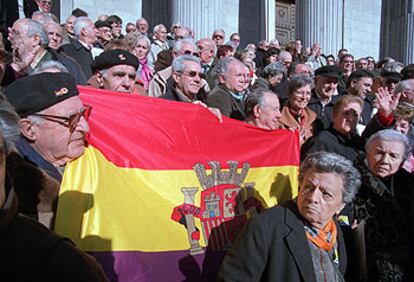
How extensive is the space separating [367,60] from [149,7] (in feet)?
25.2

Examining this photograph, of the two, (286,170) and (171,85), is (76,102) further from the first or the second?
(171,85)

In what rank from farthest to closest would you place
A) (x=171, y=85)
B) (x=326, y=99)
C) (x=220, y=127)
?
(x=326, y=99)
(x=171, y=85)
(x=220, y=127)

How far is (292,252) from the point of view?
2869 mm

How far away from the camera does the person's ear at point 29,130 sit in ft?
8.45

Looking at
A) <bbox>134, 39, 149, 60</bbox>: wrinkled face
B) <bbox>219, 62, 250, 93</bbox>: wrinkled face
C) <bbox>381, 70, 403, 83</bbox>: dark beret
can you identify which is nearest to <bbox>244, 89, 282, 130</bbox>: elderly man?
<bbox>219, 62, 250, 93</bbox>: wrinkled face

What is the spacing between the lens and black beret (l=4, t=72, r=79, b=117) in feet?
8.42

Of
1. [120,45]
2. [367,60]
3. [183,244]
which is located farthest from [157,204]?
[367,60]

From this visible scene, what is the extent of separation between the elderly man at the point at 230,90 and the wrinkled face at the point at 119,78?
3.24ft

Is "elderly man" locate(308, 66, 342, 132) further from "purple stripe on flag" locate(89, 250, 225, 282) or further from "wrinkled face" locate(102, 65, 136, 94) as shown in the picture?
"purple stripe on flag" locate(89, 250, 225, 282)

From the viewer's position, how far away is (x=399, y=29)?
18453 millimetres

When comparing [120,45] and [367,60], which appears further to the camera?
[367,60]

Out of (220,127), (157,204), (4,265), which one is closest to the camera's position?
(4,265)

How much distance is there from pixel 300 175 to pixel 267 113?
128 centimetres

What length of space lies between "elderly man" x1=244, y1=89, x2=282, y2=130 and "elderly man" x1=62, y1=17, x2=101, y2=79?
3.02 m
